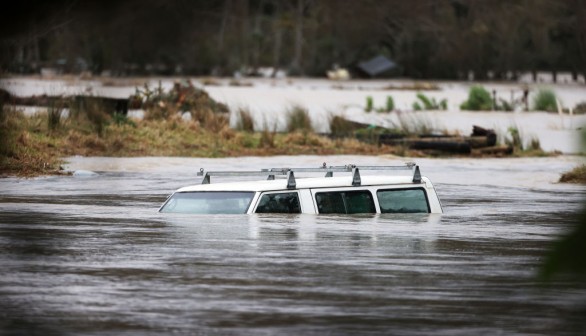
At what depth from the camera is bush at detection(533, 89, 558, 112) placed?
5362 centimetres

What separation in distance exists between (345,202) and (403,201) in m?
0.94

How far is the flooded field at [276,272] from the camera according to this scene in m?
4.91

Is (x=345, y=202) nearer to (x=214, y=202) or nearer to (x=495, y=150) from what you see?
(x=214, y=202)

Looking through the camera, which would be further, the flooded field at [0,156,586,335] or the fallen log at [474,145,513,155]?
the fallen log at [474,145,513,155]

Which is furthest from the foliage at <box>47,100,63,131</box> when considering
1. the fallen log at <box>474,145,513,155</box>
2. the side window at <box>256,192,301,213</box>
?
the side window at <box>256,192,301,213</box>

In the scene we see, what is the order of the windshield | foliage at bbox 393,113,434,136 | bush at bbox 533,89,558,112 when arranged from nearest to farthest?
the windshield, foliage at bbox 393,113,434,136, bush at bbox 533,89,558,112

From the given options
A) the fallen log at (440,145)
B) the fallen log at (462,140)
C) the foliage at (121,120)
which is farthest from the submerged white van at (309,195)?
the fallen log at (462,140)

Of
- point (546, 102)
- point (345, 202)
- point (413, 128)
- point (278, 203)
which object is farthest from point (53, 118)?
point (546, 102)

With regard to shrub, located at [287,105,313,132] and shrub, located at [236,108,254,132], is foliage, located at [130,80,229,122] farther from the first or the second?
shrub, located at [287,105,313,132]

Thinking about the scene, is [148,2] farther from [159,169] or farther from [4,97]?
[159,169]

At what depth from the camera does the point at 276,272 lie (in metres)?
10.5

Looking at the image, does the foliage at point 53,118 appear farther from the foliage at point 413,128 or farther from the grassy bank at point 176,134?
the foliage at point 413,128

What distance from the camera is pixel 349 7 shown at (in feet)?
7.30

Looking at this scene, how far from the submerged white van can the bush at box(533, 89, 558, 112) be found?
3831cm
